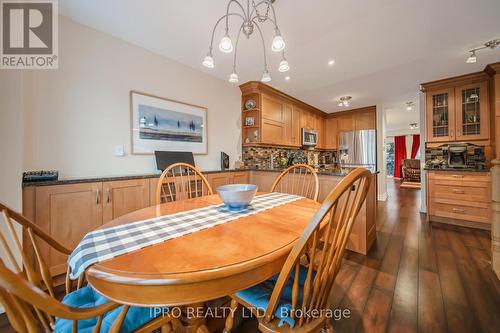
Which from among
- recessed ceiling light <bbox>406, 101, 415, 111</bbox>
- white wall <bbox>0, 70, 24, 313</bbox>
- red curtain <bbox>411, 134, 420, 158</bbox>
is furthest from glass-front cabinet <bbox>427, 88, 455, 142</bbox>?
red curtain <bbox>411, 134, 420, 158</bbox>

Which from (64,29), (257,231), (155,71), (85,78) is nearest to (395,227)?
(257,231)

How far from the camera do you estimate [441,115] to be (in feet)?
11.2

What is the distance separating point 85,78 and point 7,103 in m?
0.74

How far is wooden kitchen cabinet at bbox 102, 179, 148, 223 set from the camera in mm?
1820

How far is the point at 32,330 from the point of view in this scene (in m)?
0.47

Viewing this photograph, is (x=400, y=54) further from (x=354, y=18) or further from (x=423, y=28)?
(x=354, y=18)

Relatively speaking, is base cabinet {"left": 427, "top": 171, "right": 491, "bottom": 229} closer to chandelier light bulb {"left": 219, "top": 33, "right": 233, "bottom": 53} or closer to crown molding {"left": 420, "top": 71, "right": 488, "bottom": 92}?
crown molding {"left": 420, "top": 71, "right": 488, "bottom": 92}

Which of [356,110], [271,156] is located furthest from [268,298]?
[356,110]

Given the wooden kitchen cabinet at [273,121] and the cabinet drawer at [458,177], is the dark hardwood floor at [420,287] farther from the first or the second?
the wooden kitchen cabinet at [273,121]

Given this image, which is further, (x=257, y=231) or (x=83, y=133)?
(x=83, y=133)

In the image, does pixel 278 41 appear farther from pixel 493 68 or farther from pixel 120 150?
pixel 493 68

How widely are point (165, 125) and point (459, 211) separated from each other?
446 cm

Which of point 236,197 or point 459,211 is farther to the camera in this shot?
point 459,211

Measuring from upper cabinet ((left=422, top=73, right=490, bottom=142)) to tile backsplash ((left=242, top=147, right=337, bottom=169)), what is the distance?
93.6 inches
